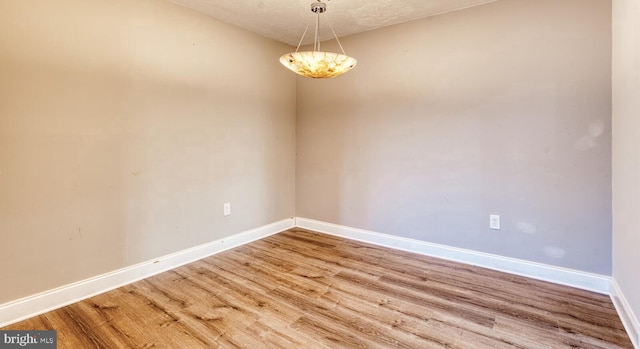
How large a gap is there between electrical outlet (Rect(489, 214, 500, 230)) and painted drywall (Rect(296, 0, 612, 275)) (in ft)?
0.12

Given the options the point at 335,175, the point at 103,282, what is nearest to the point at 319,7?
the point at 335,175

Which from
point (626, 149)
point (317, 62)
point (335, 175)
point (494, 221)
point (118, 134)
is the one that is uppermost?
point (317, 62)

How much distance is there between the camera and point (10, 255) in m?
1.81

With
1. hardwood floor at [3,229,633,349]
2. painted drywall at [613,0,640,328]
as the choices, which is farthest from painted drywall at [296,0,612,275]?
hardwood floor at [3,229,633,349]

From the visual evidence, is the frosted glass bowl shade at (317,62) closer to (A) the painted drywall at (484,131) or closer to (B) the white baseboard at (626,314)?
(A) the painted drywall at (484,131)

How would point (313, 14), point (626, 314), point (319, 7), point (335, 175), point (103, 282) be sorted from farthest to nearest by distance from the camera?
1. point (335, 175)
2. point (313, 14)
3. point (319, 7)
4. point (103, 282)
5. point (626, 314)

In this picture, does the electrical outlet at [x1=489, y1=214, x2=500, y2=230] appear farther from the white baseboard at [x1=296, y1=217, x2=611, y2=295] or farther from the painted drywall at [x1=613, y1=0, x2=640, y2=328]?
the painted drywall at [x1=613, y1=0, x2=640, y2=328]

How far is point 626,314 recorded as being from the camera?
1782mm

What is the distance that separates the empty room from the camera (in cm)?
180

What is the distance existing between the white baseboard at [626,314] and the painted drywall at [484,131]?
0.65 feet

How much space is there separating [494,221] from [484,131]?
79cm

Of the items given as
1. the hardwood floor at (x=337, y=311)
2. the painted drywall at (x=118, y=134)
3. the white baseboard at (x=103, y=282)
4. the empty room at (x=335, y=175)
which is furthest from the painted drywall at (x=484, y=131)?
the white baseboard at (x=103, y=282)

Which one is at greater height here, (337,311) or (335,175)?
(335,175)

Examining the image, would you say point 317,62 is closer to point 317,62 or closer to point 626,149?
point 317,62
